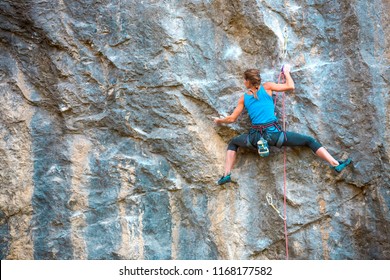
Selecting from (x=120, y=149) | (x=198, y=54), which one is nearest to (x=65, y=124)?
(x=120, y=149)

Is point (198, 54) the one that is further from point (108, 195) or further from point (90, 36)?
point (108, 195)

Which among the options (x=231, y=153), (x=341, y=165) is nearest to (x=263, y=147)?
(x=231, y=153)

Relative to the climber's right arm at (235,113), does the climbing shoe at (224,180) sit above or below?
below

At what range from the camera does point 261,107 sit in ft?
18.8

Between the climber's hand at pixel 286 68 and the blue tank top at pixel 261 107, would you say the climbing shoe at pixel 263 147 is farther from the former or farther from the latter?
the climber's hand at pixel 286 68

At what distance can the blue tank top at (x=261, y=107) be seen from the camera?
226 inches

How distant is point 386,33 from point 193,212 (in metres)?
2.74

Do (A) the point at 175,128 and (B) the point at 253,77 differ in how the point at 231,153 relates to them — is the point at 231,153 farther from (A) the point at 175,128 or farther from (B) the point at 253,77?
(B) the point at 253,77

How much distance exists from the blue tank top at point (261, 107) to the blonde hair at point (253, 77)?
5 centimetres

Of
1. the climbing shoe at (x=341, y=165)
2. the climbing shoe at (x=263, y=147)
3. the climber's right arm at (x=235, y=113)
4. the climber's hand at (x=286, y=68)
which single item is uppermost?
the climber's hand at (x=286, y=68)

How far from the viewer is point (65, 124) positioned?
5988mm

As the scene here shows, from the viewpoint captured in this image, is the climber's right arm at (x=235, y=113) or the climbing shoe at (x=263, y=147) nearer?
the climbing shoe at (x=263, y=147)

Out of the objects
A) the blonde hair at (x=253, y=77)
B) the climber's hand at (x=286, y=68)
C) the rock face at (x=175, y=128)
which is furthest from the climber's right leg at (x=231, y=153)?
the climber's hand at (x=286, y=68)

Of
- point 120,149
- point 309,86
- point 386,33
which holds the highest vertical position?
point 386,33
